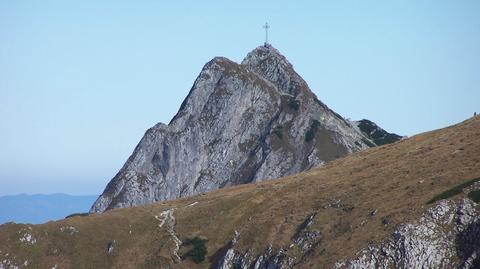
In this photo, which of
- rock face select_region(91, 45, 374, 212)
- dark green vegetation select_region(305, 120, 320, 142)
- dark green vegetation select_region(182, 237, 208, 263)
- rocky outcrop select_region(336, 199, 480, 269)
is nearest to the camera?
rocky outcrop select_region(336, 199, 480, 269)

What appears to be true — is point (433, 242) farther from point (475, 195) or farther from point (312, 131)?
point (312, 131)

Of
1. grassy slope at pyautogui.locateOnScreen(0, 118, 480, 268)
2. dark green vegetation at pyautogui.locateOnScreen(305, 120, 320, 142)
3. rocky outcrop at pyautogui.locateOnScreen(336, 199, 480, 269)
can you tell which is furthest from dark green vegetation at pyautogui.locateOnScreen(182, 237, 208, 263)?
dark green vegetation at pyautogui.locateOnScreen(305, 120, 320, 142)

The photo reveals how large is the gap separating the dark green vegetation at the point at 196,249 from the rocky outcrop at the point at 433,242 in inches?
1034

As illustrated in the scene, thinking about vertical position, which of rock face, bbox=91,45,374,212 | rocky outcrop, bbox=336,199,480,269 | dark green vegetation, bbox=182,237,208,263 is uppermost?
rock face, bbox=91,45,374,212

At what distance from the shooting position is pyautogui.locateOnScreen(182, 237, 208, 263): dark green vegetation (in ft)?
298

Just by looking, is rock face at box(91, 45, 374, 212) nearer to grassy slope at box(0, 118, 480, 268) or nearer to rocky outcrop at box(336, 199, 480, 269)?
grassy slope at box(0, 118, 480, 268)

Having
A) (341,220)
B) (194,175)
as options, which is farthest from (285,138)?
(341,220)

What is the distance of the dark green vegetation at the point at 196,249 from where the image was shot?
90.8 meters

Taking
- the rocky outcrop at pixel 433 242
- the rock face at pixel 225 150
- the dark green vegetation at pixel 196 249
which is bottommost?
the rocky outcrop at pixel 433 242

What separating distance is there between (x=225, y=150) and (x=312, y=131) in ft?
79.4

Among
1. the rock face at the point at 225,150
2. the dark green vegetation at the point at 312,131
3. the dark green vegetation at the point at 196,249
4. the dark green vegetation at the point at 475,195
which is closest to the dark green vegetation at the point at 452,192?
the dark green vegetation at the point at 475,195

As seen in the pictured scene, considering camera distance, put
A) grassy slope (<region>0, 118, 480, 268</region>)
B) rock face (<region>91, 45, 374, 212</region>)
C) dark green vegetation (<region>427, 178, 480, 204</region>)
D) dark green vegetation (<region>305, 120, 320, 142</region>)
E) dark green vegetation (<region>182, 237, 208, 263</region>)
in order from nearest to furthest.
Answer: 1. dark green vegetation (<region>427, 178, 480, 204</region>)
2. grassy slope (<region>0, 118, 480, 268</region>)
3. dark green vegetation (<region>182, 237, 208, 263</region>)
4. rock face (<region>91, 45, 374, 212</region>)
5. dark green vegetation (<region>305, 120, 320, 142</region>)

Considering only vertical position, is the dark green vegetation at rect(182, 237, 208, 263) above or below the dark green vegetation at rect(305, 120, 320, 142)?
below

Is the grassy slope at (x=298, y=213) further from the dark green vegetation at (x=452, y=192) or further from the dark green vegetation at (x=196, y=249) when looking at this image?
the dark green vegetation at (x=452, y=192)
